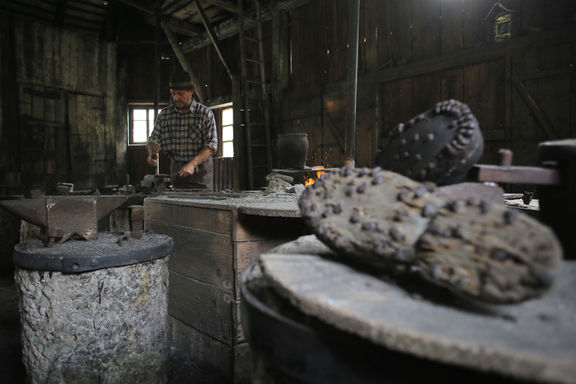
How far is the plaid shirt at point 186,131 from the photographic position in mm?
4316

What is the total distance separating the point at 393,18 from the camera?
6348 millimetres

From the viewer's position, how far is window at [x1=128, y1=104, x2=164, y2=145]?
1077 centimetres

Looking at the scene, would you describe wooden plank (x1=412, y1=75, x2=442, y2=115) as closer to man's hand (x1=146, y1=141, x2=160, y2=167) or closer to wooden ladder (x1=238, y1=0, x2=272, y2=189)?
wooden ladder (x1=238, y1=0, x2=272, y2=189)

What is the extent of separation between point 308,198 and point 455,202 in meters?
0.39

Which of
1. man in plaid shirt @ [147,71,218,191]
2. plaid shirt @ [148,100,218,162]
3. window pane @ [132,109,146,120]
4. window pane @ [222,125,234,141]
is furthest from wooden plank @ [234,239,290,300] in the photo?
window pane @ [132,109,146,120]

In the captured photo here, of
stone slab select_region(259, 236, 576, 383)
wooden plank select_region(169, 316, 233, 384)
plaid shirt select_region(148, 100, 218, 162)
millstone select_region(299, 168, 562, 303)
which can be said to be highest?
plaid shirt select_region(148, 100, 218, 162)

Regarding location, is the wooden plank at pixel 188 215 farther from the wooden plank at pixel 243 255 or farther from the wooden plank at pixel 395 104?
the wooden plank at pixel 395 104

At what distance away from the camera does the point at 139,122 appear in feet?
35.5

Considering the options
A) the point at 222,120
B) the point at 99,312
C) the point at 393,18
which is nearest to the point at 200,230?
the point at 99,312

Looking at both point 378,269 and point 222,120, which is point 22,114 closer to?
point 222,120

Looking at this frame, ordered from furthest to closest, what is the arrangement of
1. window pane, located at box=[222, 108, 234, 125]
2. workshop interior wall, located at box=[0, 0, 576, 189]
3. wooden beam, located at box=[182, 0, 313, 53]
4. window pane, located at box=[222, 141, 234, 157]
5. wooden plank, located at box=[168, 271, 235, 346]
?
window pane, located at box=[222, 108, 234, 125], window pane, located at box=[222, 141, 234, 157], wooden beam, located at box=[182, 0, 313, 53], workshop interior wall, located at box=[0, 0, 576, 189], wooden plank, located at box=[168, 271, 235, 346]

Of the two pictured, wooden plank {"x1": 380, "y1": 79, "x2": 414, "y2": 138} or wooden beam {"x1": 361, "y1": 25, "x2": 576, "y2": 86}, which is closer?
wooden beam {"x1": 361, "y1": 25, "x2": 576, "y2": 86}

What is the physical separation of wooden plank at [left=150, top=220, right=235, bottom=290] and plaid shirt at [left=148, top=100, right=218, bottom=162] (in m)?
1.44

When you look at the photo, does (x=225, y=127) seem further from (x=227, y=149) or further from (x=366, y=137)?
(x=366, y=137)
